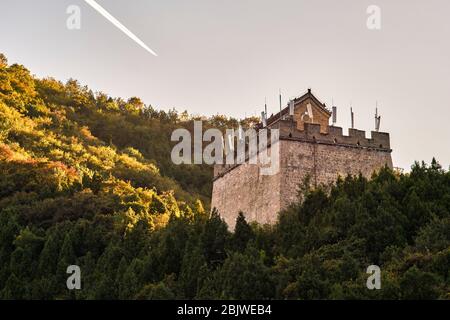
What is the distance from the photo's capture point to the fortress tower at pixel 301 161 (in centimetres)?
3266

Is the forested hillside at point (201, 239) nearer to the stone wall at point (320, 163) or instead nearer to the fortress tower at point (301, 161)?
the stone wall at point (320, 163)

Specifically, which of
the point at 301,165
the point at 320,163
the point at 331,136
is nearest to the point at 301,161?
the point at 301,165

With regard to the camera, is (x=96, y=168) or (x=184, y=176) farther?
(x=184, y=176)

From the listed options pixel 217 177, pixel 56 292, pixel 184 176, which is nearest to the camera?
pixel 56 292

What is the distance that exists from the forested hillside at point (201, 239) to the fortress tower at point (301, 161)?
0.91 m

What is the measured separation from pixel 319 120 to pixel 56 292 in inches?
540

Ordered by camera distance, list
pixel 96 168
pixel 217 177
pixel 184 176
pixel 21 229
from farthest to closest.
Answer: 1. pixel 184 176
2. pixel 96 168
3. pixel 217 177
4. pixel 21 229

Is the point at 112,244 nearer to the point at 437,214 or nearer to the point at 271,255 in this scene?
the point at 271,255

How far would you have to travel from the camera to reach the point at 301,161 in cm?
3312

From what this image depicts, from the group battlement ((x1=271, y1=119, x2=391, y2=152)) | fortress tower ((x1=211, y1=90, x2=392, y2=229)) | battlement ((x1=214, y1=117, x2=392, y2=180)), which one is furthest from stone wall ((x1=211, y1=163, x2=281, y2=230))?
battlement ((x1=271, y1=119, x2=391, y2=152))

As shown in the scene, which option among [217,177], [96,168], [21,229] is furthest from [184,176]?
[21,229]

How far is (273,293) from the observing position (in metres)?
23.0

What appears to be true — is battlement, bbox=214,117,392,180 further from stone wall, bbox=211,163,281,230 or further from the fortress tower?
stone wall, bbox=211,163,281,230
